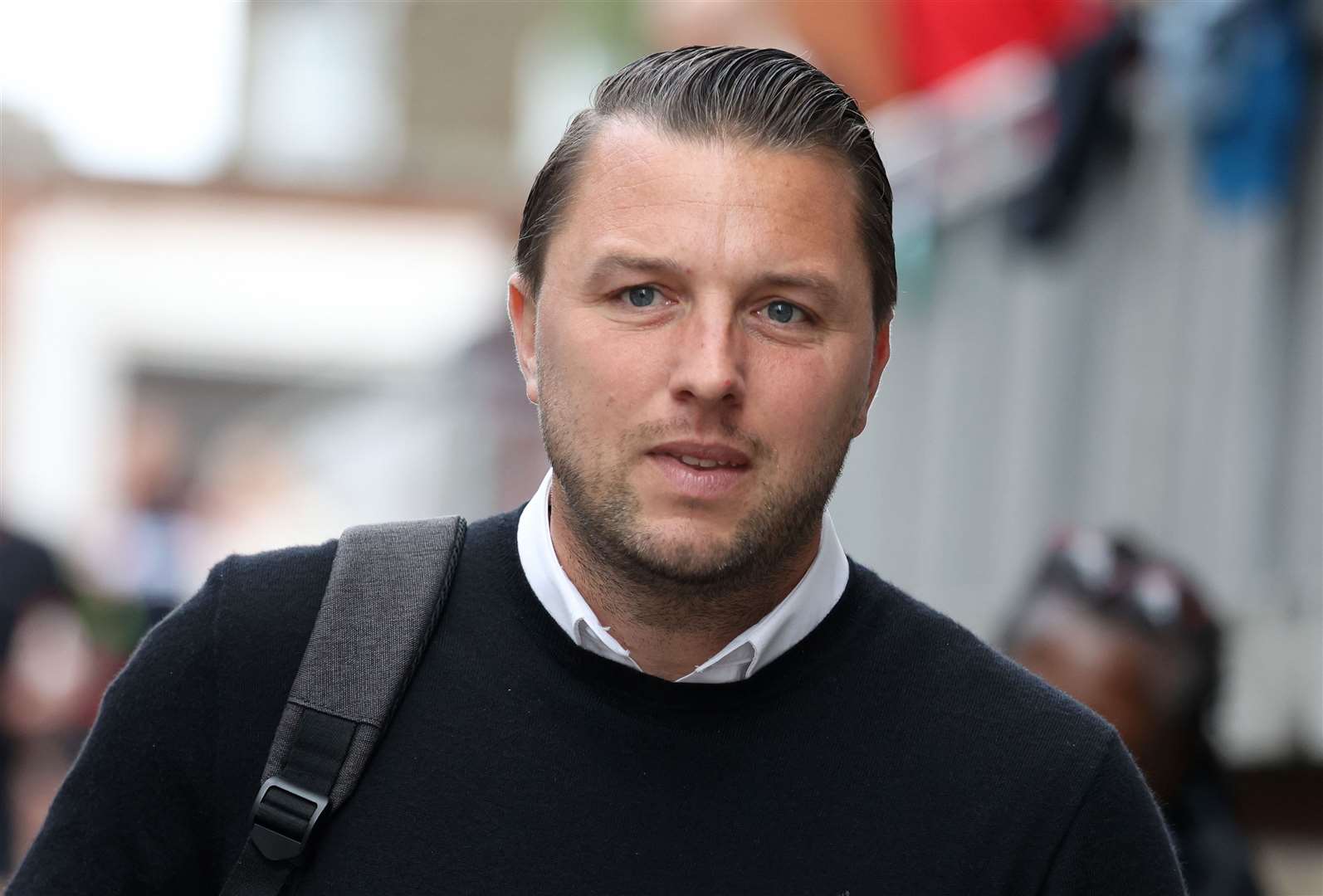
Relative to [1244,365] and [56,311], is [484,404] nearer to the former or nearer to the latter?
[56,311]

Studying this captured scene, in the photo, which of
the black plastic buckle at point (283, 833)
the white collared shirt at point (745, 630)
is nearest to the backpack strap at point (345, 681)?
the black plastic buckle at point (283, 833)

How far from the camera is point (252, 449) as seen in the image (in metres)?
23.5

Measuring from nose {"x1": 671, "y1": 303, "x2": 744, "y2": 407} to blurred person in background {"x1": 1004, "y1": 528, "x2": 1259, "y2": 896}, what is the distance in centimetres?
182

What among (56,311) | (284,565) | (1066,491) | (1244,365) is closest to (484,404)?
(56,311)

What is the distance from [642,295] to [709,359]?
14 cm

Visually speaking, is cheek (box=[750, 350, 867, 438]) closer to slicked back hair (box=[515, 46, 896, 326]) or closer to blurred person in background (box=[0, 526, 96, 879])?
slicked back hair (box=[515, 46, 896, 326])

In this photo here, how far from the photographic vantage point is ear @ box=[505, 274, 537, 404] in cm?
265

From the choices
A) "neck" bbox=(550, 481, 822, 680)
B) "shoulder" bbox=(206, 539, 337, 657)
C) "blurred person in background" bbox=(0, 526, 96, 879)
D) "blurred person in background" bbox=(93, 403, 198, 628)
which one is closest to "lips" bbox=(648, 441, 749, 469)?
"neck" bbox=(550, 481, 822, 680)

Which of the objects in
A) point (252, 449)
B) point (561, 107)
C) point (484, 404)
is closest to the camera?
point (484, 404)

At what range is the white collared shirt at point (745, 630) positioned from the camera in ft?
8.18

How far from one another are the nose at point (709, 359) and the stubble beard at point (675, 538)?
0.04m

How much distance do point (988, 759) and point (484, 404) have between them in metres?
16.3

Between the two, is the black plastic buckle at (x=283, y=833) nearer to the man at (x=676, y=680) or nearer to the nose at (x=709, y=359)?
the man at (x=676, y=680)

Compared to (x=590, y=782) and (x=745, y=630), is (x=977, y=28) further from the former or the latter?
(x=590, y=782)
